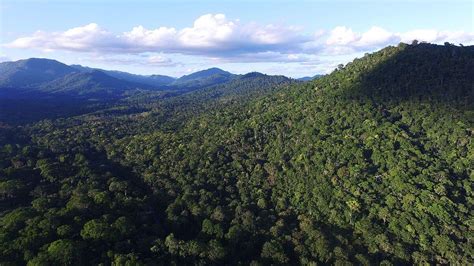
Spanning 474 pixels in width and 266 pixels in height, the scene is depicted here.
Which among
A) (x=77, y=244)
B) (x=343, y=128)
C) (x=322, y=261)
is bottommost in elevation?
(x=322, y=261)

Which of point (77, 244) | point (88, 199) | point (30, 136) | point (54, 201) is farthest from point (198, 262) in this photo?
point (30, 136)

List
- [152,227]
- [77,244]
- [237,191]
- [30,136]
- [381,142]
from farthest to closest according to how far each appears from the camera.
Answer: [30,136] → [381,142] → [237,191] → [152,227] → [77,244]

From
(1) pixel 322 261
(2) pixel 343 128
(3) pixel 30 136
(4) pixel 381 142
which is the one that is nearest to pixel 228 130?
(2) pixel 343 128

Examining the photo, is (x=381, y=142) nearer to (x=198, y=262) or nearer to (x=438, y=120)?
(x=438, y=120)

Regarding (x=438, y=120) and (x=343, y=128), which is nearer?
(x=438, y=120)

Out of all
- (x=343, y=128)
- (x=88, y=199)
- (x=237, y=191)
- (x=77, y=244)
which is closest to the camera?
(x=77, y=244)

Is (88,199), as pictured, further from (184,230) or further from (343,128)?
(343,128)

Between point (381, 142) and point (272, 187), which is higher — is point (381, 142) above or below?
above
